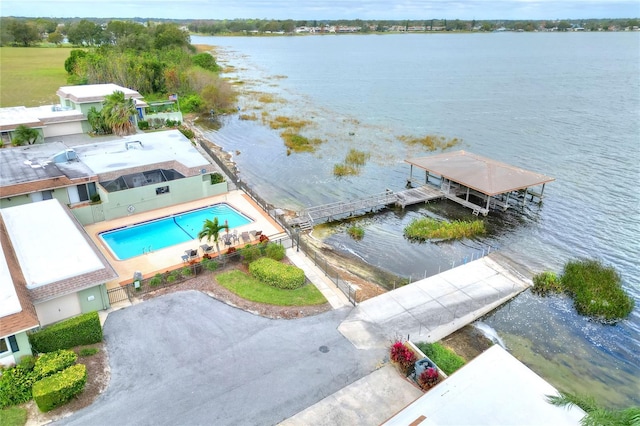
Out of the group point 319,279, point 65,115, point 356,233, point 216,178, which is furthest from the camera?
point 65,115

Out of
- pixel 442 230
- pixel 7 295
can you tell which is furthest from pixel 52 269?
pixel 442 230

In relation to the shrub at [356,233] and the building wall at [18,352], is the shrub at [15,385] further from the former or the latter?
the shrub at [356,233]

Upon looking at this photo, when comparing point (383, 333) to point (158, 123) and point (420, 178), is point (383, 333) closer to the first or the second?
point (420, 178)

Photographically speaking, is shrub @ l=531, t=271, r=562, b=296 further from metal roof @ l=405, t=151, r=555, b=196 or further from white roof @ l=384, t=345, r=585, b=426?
white roof @ l=384, t=345, r=585, b=426

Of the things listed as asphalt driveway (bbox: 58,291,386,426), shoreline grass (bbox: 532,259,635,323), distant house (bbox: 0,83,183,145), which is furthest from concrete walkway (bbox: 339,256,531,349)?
distant house (bbox: 0,83,183,145)

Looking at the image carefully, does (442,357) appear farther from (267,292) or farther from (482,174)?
(482,174)

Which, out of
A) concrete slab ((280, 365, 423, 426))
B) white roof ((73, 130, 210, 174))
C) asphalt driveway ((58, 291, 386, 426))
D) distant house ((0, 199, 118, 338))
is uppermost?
white roof ((73, 130, 210, 174))

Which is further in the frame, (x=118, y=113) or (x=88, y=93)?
(x=88, y=93)
